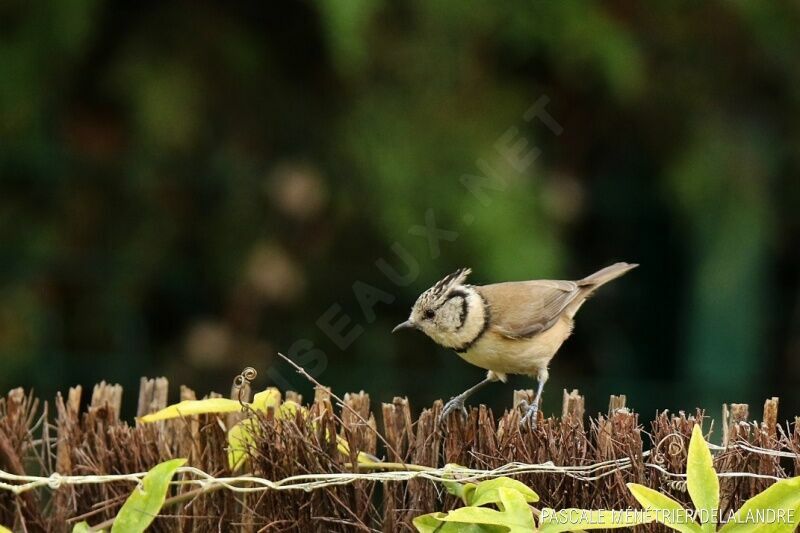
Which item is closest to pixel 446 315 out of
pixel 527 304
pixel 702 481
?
pixel 527 304

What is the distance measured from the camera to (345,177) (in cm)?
527

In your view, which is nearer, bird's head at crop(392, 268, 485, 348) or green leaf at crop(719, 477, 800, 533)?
green leaf at crop(719, 477, 800, 533)

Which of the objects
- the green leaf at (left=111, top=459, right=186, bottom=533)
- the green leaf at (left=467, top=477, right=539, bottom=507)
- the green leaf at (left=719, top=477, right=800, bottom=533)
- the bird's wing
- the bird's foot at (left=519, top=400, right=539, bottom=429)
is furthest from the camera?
the bird's wing

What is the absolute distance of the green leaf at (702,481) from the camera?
6.44 feet

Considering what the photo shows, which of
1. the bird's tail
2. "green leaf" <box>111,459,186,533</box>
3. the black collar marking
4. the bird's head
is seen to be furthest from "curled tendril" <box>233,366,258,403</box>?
the bird's tail

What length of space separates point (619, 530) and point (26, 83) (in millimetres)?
3712

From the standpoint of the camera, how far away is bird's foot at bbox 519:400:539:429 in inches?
88.4

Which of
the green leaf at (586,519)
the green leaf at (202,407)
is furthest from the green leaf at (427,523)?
the green leaf at (202,407)

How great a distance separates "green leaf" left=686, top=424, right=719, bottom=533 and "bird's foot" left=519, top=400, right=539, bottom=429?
1.16ft

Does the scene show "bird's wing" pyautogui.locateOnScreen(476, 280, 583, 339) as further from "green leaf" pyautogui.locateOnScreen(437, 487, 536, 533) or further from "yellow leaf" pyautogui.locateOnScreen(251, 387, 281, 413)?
"green leaf" pyautogui.locateOnScreen(437, 487, 536, 533)

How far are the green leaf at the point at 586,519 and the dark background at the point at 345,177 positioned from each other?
2.97 m

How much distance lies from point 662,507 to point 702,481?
0.09 meters

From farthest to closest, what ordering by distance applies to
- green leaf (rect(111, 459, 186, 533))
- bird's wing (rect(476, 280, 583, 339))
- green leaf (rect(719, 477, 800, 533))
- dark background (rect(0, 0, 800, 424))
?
1. dark background (rect(0, 0, 800, 424))
2. bird's wing (rect(476, 280, 583, 339))
3. green leaf (rect(111, 459, 186, 533))
4. green leaf (rect(719, 477, 800, 533))

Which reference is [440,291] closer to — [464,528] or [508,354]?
[508,354]
